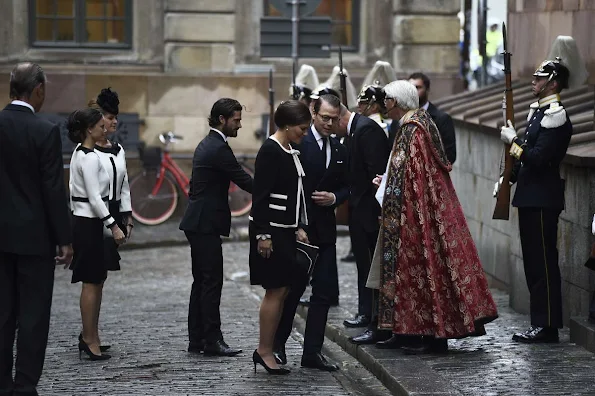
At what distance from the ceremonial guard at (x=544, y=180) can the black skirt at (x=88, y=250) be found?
9.19ft

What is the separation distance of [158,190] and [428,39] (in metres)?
4.75

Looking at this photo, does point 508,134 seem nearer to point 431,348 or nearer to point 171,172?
Result: point 431,348

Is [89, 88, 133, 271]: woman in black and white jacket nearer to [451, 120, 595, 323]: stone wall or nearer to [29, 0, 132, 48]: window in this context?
[451, 120, 595, 323]: stone wall

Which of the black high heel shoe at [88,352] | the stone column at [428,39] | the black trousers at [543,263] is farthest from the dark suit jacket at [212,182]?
the stone column at [428,39]

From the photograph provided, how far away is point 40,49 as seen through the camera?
67.9 feet

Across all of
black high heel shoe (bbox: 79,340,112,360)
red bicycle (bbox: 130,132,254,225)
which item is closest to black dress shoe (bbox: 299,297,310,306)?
black high heel shoe (bbox: 79,340,112,360)

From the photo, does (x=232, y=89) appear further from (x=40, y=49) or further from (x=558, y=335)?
(x=558, y=335)

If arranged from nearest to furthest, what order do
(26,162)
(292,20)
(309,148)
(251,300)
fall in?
(26,162)
(309,148)
(251,300)
(292,20)

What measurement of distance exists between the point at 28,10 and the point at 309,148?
11.6m

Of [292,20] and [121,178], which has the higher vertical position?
[292,20]

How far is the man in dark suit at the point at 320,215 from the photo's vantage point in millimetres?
9797

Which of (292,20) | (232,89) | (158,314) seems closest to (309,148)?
(158,314)

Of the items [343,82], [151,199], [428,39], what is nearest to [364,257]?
[343,82]

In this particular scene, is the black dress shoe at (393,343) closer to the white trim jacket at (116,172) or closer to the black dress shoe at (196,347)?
the black dress shoe at (196,347)
